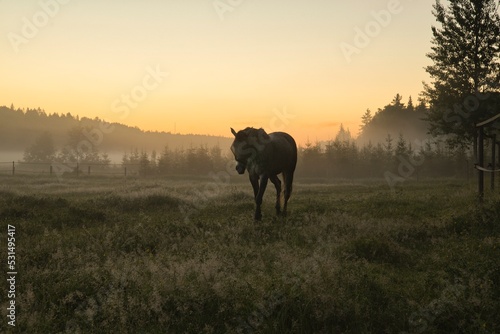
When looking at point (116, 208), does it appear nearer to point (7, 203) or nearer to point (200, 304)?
point (7, 203)

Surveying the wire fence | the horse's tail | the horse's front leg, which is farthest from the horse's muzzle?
the wire fence

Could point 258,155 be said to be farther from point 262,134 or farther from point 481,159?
point 481,159

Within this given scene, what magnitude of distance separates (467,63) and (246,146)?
26786mm

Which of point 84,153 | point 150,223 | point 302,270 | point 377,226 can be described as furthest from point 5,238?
point 84,153

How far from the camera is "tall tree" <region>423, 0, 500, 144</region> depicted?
27797mm

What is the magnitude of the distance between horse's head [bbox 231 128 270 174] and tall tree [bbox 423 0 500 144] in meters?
24.0

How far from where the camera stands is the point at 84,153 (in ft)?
346

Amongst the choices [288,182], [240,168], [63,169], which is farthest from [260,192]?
[63,169]

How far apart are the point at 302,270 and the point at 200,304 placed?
6.54 feet

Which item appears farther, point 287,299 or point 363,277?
point 363,277

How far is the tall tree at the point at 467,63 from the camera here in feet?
91.2

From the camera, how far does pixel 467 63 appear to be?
2900 centimetres

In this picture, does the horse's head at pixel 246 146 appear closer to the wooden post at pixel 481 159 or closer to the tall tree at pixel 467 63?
the wooden post at pixel 481 159

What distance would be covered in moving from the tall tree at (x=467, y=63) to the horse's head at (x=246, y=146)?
24.0 m
